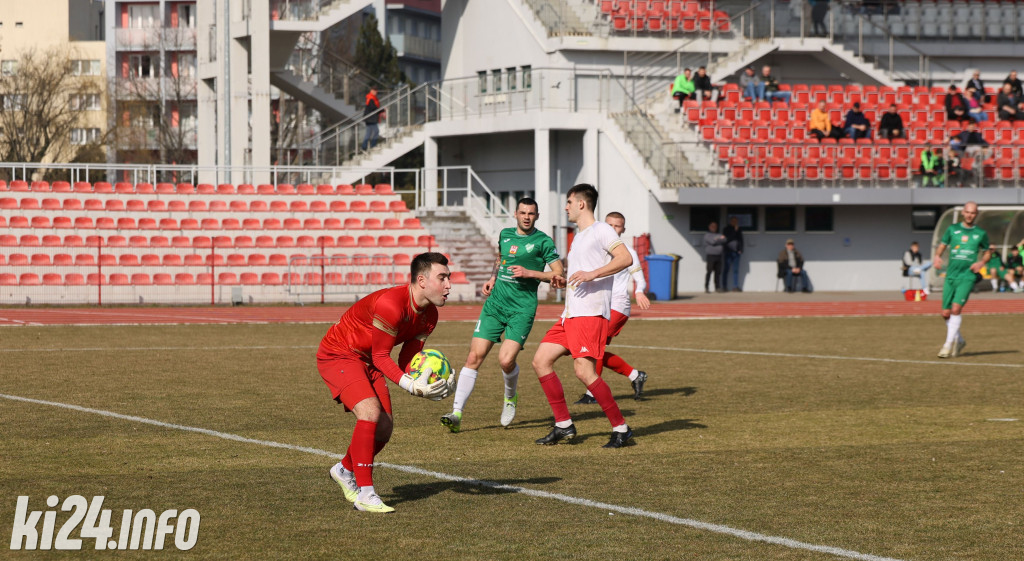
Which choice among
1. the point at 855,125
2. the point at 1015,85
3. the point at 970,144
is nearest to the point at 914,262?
the point at 970,144

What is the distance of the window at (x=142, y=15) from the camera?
8138cm

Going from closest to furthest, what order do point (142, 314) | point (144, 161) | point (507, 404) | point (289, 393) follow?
1. point (507, 404)
2. point (289, 393)
3. point (142, 314)
4. point (144, 161)

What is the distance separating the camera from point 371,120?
133ft

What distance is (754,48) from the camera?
41812mm

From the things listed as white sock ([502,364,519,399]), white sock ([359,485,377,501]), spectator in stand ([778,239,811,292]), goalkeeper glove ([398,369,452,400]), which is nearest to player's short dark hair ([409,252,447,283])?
goalkeeper glove ([398,369,452,400])

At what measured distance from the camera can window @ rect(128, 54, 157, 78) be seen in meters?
77.5

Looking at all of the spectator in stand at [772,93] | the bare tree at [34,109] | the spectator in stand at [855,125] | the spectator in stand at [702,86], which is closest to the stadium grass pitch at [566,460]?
the spectator in stand at [855,125]

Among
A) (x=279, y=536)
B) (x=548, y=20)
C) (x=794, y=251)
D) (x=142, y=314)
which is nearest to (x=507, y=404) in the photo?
(x=279, y=536)

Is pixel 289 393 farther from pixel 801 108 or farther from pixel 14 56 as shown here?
pixel 14 56

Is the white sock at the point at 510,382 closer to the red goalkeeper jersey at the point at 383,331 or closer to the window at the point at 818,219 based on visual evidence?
the red goalkeeper jersey at the point at 383,331

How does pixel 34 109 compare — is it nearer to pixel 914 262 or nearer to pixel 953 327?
pixel 914 262

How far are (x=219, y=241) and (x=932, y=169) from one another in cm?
1953

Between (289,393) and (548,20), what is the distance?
3028 centimetres

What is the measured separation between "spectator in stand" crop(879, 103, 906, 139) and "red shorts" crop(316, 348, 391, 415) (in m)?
32.0
